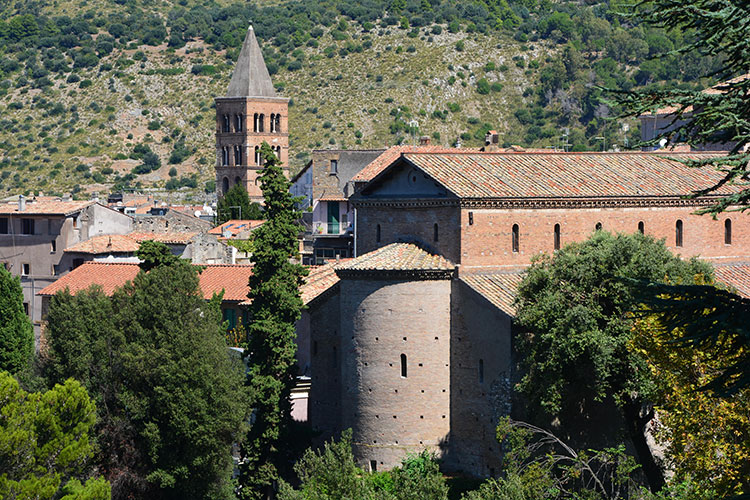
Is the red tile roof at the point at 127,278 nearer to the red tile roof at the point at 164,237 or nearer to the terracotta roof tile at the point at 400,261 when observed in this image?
the red tile roof at the point at 164,237

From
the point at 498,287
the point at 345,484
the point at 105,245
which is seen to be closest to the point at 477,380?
the point at 498,287

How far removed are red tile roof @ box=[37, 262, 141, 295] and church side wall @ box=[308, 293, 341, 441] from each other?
15.9 metres

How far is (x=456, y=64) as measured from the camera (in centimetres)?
14012

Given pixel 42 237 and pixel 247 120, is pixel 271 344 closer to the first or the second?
pixel 42 237

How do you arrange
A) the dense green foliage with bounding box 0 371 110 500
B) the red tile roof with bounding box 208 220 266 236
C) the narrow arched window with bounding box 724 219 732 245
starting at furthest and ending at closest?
the red tile roof with bounding box 208 220 266 236, the narrow arched window with bounding box 724 219 732 245, the dense green foliage with bounding box 0 371 110 500

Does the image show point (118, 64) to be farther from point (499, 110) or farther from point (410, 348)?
point (410, 348)

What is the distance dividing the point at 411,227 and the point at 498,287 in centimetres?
376

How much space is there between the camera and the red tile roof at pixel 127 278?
5200 cm

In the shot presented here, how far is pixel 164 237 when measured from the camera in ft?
210

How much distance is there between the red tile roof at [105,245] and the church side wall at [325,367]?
2360cm

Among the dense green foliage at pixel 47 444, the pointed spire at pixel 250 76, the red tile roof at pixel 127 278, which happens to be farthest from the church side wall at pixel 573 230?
the pointed spire at pixel 250 76

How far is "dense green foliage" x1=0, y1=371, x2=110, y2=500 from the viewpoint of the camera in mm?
31484

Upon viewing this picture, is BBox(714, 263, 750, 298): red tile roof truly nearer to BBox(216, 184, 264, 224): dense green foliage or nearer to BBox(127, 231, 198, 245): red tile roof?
BBox(127, 231, 198, 245): red tile roof

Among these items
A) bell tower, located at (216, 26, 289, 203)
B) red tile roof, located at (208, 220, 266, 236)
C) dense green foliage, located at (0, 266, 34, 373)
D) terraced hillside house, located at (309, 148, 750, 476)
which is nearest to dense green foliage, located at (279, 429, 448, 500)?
terraced hillside house, located at (309, 148, 750, 476)
